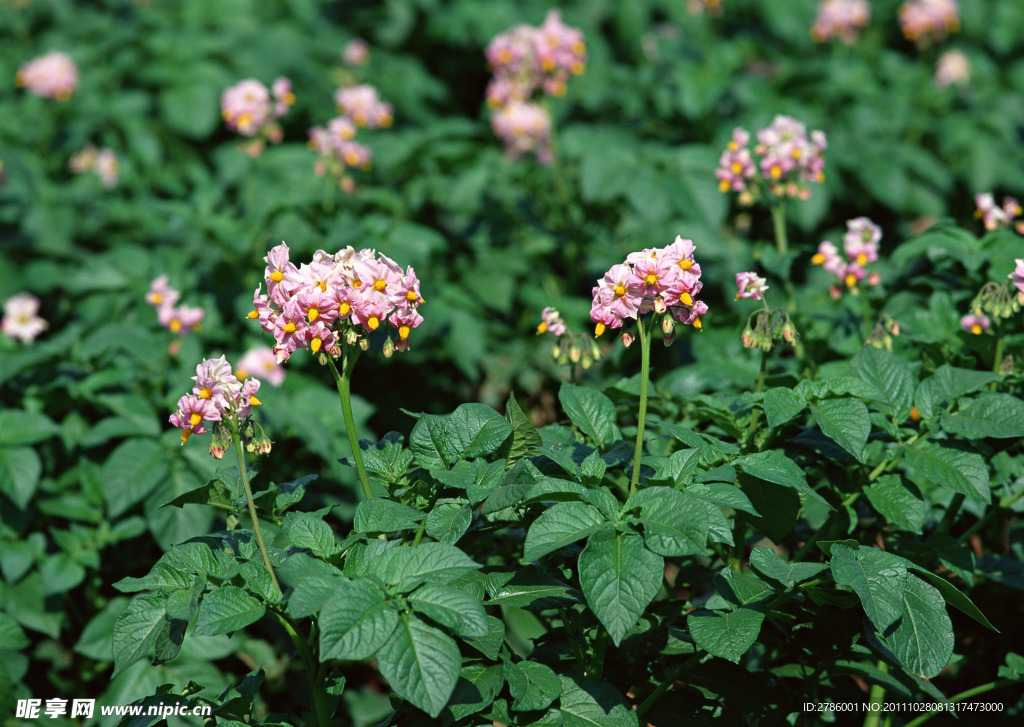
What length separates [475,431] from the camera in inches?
64.6

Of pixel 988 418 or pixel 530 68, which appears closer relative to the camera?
pixel 988 418

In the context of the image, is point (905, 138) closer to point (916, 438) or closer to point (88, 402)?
point (916, 438)

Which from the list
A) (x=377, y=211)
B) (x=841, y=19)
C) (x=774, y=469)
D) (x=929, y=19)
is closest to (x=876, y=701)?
(x=774, y=469)

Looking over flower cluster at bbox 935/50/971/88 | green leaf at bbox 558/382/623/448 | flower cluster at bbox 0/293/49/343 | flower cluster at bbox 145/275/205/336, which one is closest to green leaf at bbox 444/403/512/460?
green leaf at bbox 558/382/623/448

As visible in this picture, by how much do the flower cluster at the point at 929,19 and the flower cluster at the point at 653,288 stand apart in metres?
4.68

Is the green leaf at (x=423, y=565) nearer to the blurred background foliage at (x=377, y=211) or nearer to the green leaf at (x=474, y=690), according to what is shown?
the green leaf at (x=474, y=690)

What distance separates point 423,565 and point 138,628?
1.65 ft

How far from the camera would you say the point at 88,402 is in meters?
2.71

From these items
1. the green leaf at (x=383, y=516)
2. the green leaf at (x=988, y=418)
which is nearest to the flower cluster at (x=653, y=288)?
the green leaf at (x=383, y=516)

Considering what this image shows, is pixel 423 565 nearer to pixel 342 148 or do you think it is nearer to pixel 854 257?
pixel 854 257

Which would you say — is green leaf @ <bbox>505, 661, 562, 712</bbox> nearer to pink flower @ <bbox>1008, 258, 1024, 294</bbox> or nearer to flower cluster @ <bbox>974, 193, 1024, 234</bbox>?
pink flower @ <bbox>1008, 258, 1024, 294</bbox>

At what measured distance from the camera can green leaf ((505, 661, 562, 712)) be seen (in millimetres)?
1396

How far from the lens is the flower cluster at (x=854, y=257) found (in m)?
2.33

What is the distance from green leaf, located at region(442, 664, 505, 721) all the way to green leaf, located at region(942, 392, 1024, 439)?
3.19 feet
